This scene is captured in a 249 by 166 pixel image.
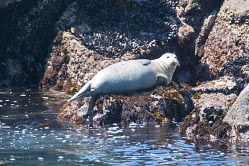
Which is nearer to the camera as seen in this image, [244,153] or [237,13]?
[244,153]

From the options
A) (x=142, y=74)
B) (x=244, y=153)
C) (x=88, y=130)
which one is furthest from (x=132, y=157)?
(x=142, y=74)

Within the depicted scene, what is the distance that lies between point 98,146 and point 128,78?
2.44 m

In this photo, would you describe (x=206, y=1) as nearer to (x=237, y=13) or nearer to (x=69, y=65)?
(x=237, y=13)

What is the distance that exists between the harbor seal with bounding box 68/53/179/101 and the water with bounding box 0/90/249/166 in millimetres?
726

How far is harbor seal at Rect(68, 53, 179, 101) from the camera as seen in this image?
10.9 m

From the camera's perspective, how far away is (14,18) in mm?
14609

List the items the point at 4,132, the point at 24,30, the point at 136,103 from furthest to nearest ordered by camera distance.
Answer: the point at 24,30, the point at 136,103, the point at 4,132

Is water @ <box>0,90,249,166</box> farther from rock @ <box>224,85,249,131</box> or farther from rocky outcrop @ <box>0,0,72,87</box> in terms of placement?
rocky outcrop @ <box>0,0,72,87</box>

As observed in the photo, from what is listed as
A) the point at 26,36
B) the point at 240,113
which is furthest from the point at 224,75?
the point at 26,36

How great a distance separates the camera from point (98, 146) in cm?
883

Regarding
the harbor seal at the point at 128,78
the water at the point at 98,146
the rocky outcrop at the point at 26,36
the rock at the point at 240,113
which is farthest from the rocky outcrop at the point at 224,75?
the rocky outcrop at the point at 26,36

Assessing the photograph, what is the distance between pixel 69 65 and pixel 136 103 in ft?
11.0

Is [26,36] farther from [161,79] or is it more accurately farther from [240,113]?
[240,113]

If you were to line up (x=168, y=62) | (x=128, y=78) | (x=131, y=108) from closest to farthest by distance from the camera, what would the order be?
(x=131, y=108) → (x=128, y=78) → (x=168, y=62)
